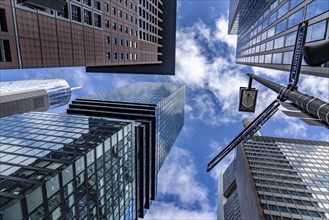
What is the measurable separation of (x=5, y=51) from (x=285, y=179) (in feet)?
255

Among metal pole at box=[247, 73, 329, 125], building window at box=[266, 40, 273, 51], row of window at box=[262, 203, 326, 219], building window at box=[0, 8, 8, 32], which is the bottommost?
row of window at box=[262, 203, 326, 219]

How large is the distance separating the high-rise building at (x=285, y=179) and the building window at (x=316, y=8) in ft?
139

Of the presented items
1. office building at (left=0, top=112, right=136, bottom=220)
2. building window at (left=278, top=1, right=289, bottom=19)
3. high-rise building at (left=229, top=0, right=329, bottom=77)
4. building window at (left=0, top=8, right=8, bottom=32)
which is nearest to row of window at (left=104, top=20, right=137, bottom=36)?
→ office building at (left=0, top=112, right=136, bottom=220)

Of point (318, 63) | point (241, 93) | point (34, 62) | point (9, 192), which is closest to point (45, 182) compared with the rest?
point (9, 192)

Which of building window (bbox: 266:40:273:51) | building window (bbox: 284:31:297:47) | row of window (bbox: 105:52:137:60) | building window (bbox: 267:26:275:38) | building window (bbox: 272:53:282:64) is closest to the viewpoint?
building window (bbox: 284:31:297:47)

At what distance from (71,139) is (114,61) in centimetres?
1952

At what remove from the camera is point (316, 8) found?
25.3 meters

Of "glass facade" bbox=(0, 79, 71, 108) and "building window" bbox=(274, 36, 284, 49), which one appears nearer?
"building window" bbox=(274, 36, 284, 49)

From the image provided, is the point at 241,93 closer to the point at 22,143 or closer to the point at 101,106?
the point at 22,143

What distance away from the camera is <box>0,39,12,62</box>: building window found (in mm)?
18531

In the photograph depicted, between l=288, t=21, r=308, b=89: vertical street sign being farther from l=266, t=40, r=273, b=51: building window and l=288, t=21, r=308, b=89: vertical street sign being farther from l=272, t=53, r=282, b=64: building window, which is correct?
l=266, t=40, r=273, b=51: building window

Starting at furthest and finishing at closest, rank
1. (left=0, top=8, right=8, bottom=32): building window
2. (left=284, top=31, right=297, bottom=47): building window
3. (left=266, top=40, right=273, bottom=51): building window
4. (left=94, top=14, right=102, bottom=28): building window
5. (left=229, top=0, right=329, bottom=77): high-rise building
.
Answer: (left=266, top=40, right=273, bottom=51): building window, (left=94, top=14, right=102, bottom=28): building window, (left=284, top=31, right=297, bottom=47): building window, (left=229, top=0, right=329, bottom=77): high-rise building, (left=0, top=8, right=8, bottom=32): building window

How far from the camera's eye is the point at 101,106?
216 feet

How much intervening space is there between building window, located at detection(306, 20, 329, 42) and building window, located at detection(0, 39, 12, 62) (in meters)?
32.1
